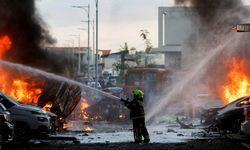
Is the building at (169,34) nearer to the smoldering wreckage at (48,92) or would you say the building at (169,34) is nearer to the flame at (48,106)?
the smoldering wreckage at (48,92)

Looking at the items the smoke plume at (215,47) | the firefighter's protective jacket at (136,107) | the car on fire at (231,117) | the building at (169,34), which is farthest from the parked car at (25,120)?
the building at (169,34)

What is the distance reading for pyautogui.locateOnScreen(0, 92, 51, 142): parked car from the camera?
1722 centimetres

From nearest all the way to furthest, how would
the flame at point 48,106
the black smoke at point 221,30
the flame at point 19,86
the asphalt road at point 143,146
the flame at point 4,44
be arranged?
the asphalt road at point 143,146 → the flame at point 48,106 → the flame at point 19,86 → the flame at point 4,44 → the black smoke at point 221,30

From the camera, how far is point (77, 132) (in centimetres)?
2184

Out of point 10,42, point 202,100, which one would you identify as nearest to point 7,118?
point 10,42

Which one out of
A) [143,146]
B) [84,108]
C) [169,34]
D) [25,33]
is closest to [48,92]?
[25,33]

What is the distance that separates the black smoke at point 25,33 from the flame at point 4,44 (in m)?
0.17

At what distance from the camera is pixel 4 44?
26453mm

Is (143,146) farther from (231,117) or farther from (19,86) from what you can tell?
(19,86)

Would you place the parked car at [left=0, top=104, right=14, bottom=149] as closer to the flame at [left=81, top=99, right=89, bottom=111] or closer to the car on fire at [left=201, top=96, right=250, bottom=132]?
the car on fire at [left=201, top=96, right=250, bottom=132]

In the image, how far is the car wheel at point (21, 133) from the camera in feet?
56.2

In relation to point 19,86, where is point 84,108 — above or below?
below

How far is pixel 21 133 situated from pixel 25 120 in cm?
37

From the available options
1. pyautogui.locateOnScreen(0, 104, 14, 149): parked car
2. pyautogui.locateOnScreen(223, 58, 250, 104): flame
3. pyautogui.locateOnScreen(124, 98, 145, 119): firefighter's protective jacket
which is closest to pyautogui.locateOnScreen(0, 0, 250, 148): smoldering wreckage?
pyautogui.locateOnScreen(223, 58, 250, 104): flame
